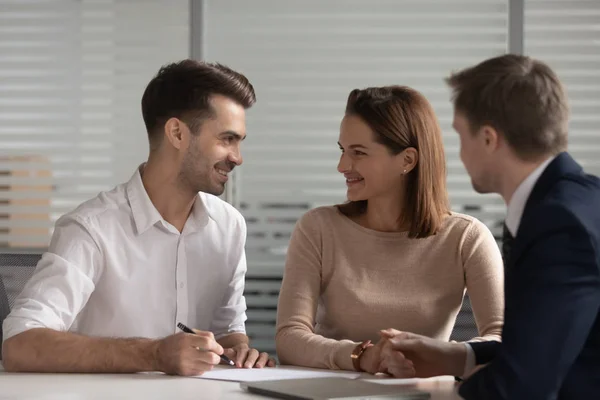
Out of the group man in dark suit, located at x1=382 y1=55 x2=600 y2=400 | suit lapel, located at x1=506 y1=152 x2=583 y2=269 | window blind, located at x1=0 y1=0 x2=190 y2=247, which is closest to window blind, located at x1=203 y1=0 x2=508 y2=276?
window blind, located at x1=0 y1=0 x2=190 y2=247

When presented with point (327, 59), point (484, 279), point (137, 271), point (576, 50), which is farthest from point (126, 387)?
point (576, 50)

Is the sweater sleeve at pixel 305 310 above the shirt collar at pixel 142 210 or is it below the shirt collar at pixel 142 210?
below

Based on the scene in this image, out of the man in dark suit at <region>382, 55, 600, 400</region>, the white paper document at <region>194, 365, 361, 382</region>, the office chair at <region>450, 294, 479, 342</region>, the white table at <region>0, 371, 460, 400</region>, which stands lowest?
the office chair at <region>450, 294, 479, 342</region>

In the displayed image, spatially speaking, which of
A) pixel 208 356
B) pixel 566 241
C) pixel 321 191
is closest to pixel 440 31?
pixel 321 191

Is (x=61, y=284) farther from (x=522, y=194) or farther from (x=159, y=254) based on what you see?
(x=522, y=194)

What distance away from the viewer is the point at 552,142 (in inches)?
58.7

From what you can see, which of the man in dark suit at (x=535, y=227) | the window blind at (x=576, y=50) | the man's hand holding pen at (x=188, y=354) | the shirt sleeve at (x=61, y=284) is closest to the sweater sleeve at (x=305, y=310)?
the man's hand holding pen at (x=188, y=354)

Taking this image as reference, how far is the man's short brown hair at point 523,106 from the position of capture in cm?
148

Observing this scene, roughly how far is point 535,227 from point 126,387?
0.85m

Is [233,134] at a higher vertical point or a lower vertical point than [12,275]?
higher

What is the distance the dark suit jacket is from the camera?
1.35m

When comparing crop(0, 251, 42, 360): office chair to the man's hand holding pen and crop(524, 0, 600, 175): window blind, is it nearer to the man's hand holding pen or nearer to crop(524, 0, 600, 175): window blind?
the man's hand holding pen

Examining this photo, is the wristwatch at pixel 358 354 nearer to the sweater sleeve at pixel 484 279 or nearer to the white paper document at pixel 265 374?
the white paper document at pixel 265 374

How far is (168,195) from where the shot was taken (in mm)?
2434
